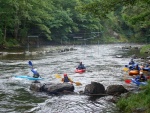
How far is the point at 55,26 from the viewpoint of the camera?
52469mm

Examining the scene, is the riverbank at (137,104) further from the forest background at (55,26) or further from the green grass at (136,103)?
the forest background at (55,26)

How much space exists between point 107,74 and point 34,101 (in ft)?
29.7

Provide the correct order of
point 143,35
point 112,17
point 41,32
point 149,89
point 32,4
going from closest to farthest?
point 149,89
point 32,4
point 41,32
point 143,35
point 112,17

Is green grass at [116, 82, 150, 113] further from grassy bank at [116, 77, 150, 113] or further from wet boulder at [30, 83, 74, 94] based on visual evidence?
wet boulder at [30, 83, 74, 94]

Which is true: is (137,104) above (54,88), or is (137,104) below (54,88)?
above

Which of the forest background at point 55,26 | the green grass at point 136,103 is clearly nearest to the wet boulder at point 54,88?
the green grass at point 136,103

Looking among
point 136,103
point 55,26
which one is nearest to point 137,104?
point 136,103

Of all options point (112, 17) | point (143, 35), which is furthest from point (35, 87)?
point (112, 17)

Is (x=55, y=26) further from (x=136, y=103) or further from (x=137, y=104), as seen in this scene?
(x=137, y=104)

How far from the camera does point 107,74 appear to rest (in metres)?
21.1

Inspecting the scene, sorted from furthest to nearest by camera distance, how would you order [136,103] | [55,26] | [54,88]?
[55,26] → [54,88] → [136,103]

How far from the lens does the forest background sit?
Result: 4178 centimetres

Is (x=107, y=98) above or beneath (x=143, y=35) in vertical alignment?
beneath

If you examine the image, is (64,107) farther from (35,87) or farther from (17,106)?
(35,87)
